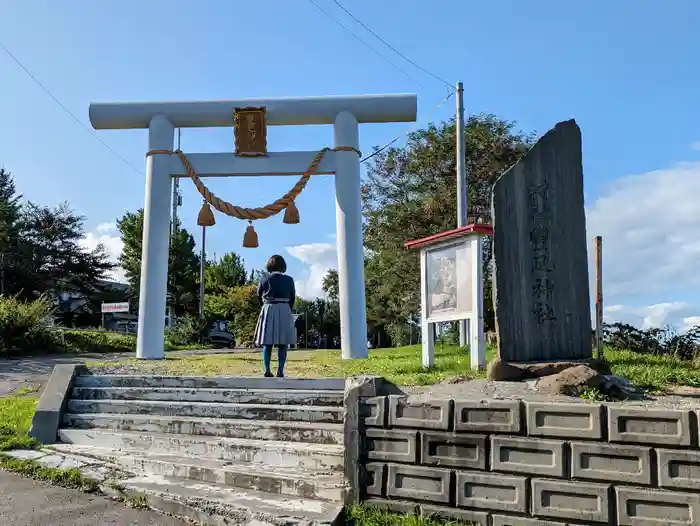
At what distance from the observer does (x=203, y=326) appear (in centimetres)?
3064

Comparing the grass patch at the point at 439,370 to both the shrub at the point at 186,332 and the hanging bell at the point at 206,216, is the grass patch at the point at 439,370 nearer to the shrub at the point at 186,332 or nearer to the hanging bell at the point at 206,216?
the hanging bell at the point at 206,216

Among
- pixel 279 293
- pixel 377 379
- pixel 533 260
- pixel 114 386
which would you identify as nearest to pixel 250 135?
pixel 279 293

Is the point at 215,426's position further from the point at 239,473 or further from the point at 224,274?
the point at 224,274

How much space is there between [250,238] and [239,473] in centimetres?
958

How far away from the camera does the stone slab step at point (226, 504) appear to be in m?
4.43

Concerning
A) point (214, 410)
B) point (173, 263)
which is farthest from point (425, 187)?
point (173, 263)

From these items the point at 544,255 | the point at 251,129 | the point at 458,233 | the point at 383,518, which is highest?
the point at 251,129

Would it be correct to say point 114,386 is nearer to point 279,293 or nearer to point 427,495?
point 279,293

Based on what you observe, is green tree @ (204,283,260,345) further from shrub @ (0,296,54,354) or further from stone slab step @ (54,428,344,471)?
stone slab step @ (54,428,344,471)

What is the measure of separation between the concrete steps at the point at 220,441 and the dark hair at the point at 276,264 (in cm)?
178

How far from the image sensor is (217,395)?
689cm

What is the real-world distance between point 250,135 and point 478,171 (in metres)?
9.77

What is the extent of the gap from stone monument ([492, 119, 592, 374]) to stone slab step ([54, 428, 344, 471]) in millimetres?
2147

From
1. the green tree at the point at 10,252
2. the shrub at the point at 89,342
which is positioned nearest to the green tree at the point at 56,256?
the green tree at the point at 10,252
